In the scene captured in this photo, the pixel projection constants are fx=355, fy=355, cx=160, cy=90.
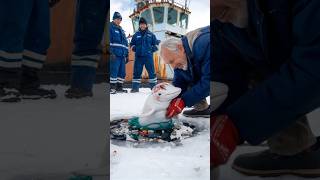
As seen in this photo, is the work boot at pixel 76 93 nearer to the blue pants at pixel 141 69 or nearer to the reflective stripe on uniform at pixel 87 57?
the reflective stripe on uniform at pixel 87 57

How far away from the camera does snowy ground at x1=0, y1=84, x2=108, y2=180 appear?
1.05m

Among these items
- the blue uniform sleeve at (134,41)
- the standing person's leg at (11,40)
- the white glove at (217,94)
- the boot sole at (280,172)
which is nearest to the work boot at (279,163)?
the boot sole at (280,172)

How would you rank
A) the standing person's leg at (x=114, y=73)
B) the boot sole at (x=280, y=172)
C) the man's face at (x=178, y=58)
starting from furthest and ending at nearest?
the standing person's leg at (x=114, y=73) → the man's face at (x=178, y=58) → the boot sole at (x=280, y=172)

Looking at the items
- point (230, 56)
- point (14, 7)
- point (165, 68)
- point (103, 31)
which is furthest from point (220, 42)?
point (165, 68)

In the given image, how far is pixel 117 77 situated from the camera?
3.42 m

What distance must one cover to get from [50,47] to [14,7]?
15 centimetres

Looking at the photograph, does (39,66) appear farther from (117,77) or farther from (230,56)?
(117,77)

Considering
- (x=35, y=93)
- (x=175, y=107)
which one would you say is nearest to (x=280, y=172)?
(x=35, y=93)

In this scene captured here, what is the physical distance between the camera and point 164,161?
1643 mm

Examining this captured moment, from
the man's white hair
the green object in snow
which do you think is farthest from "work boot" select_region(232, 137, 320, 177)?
the man's white hair

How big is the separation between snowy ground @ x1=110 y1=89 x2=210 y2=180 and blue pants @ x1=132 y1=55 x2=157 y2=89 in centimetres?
118

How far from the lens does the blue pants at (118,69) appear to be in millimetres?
3390

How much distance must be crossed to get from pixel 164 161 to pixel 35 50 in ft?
2.67

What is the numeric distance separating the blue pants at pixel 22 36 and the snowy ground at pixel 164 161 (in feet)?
1.95
